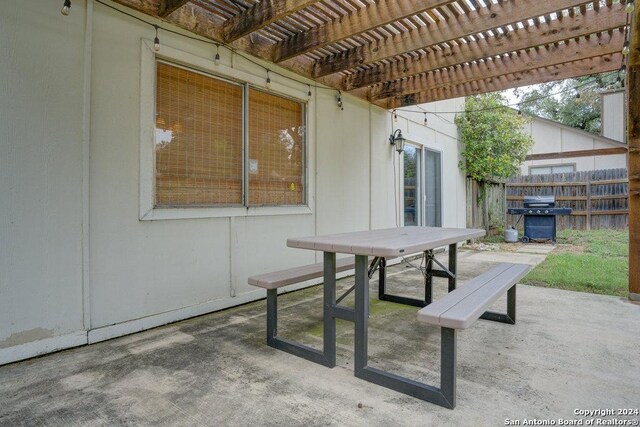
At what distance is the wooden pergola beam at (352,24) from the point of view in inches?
119

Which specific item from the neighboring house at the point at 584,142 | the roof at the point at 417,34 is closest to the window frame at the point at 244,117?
the roof at the point at 417,34

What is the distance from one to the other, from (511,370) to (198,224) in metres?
2.77

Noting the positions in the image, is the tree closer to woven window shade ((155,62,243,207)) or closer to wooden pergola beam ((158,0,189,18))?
woven window shade ((155,62,243,207))

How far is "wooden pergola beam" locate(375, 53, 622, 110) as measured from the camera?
4.23m

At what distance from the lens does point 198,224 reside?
3416 millimetres

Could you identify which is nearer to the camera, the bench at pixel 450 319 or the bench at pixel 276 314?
the bench at pixel 450 319

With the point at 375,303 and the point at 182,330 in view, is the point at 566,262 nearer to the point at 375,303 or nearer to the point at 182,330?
the point at 375,303

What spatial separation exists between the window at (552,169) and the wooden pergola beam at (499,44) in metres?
11.7

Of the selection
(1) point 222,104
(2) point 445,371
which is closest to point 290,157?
(1) point 222,104

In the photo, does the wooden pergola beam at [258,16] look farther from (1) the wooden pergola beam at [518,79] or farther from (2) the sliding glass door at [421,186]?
(2) the sliding glass door at [421,186]

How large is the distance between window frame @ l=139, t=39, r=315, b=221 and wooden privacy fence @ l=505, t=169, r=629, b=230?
8.68 metres

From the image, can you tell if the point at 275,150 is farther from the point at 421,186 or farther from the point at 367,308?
the point at 421,186

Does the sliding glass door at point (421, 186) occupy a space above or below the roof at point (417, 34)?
below

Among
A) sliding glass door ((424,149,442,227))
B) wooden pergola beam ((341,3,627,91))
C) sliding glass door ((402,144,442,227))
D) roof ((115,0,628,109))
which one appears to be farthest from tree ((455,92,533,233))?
wooden pergola beam ((341,3,627,91))
